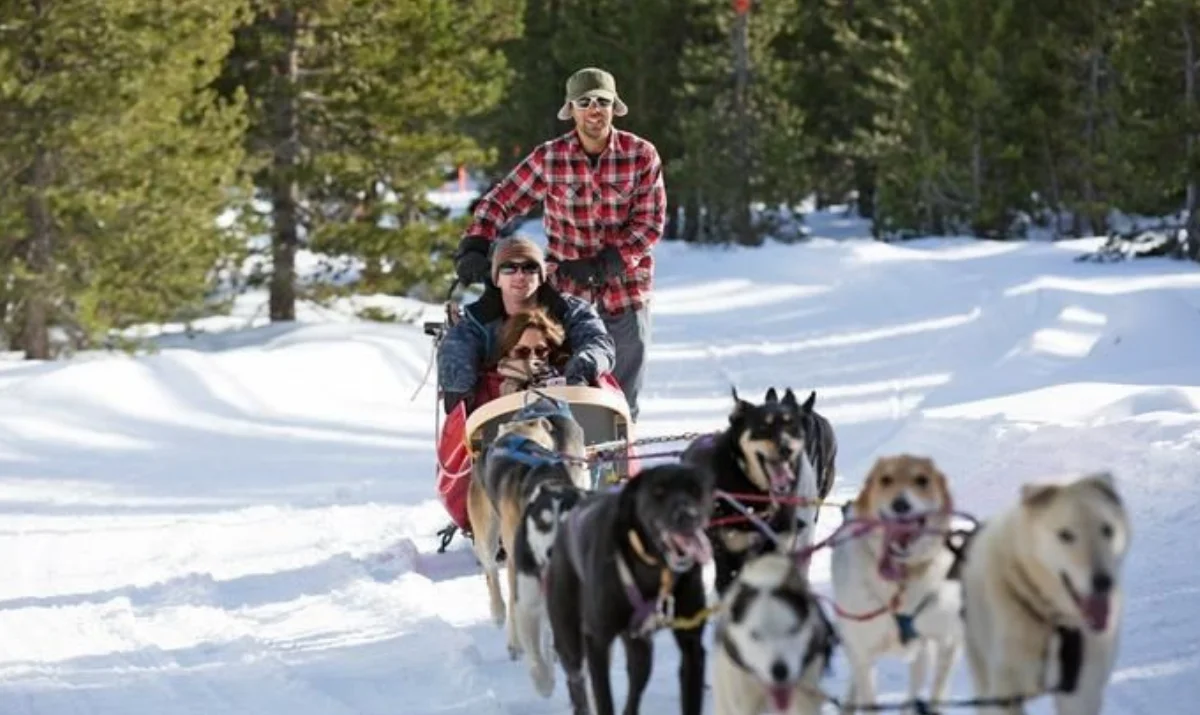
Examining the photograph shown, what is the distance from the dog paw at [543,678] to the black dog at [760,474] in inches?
23.8

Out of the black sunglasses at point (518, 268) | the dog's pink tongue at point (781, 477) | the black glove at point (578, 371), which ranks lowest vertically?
the dog's pink tongue at point (781, 477)

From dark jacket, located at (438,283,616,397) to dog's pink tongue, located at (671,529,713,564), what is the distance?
3.17 m

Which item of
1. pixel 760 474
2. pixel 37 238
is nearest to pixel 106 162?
pixel 37 238

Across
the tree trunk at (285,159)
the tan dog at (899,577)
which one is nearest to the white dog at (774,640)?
the tan dog at (899,577)

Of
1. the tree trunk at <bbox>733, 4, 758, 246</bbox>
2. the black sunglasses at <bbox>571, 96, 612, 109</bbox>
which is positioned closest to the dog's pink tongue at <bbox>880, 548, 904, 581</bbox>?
the black sunglasses at <bbox>571, 96, 612, 109</bbox>

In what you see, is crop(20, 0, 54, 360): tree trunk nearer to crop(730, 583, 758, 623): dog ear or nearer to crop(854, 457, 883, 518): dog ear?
crop(854, 457, 883, 518): dog ear

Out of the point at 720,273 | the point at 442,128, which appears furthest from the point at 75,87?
the point at 720,273

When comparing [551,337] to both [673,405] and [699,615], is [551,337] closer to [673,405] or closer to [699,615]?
[699,615]

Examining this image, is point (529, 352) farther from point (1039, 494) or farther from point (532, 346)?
point (1039, 494)

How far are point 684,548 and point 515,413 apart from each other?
2.90 metres

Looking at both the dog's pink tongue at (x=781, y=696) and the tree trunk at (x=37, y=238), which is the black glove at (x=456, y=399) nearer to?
the dog's pink tongue at (x=781, y=696)

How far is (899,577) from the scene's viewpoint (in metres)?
4.27

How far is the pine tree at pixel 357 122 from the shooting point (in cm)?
2114

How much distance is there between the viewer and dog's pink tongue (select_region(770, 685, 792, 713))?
3.96 m
